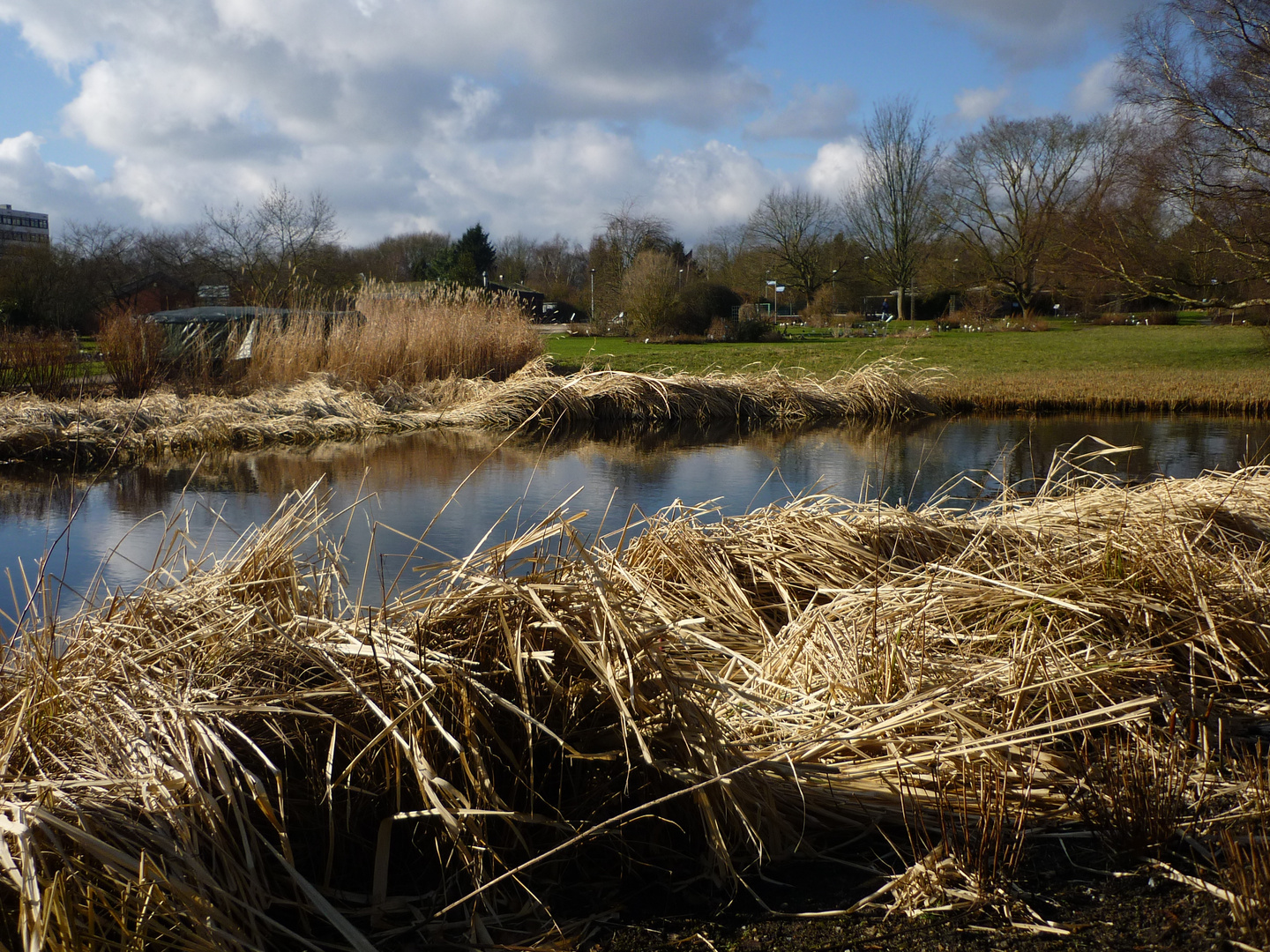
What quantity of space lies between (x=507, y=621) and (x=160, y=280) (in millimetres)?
28933

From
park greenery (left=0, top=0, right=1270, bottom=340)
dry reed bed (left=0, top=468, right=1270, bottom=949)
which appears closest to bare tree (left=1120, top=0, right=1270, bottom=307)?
park greenery (left=0, top=0, right=1270, bottom=340)

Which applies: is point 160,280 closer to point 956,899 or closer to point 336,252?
point 336,252

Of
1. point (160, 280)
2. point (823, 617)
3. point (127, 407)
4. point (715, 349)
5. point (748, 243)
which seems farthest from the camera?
point (748, 243)

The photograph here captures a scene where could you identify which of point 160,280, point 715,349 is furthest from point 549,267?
point 715,349

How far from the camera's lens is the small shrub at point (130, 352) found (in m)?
10.1

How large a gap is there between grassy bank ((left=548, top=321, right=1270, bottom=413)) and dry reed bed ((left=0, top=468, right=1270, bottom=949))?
9598mm

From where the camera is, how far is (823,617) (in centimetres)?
259

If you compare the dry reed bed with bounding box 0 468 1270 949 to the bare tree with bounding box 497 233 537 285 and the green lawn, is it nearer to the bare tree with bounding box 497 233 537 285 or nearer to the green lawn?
the green lawn

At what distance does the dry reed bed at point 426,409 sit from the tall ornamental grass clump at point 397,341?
1.70 ft

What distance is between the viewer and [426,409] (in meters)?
10.9

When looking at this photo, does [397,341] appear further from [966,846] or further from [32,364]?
[966,846]

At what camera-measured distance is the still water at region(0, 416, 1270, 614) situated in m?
4.55

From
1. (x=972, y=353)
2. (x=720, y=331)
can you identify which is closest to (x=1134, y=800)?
(x=972, y=353)

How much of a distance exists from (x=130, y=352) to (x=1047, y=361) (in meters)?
14.4
